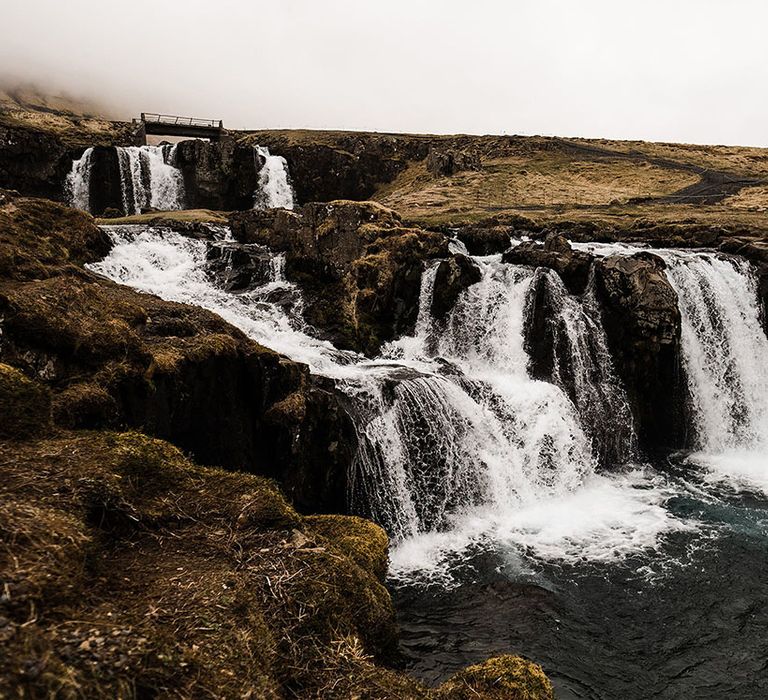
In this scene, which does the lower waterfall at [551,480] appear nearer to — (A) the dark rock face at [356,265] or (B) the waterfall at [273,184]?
(A) the dark rock face at [356,265]

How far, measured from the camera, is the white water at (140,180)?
43.9 metres

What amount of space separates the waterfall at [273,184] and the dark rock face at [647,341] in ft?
125

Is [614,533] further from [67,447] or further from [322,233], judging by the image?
[322,233]

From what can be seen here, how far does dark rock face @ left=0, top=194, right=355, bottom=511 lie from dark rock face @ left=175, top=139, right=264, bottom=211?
33742 millimetres

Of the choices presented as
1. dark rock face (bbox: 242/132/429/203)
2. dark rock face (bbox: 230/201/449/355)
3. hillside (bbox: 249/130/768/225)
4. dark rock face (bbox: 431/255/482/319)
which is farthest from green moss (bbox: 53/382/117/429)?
dark rock face (bbox: 242/132/429/203)

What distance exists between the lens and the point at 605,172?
63906 mm

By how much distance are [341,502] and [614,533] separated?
7.69 m

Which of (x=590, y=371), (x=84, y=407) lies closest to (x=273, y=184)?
(x=590, y=371)

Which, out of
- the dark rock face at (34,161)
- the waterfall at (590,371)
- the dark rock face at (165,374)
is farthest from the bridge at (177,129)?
the waterfall at (590,371)

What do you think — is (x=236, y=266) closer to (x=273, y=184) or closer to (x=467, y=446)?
(x=467, y=446)

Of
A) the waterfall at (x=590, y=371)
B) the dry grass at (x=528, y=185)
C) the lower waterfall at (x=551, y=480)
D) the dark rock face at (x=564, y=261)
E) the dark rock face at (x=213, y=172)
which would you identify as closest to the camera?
the lower waterfall at (x=551, y=480)

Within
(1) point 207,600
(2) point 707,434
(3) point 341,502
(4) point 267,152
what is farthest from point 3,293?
(4) point 267,152

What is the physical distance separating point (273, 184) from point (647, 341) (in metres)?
42.7

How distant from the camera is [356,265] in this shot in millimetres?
24547
